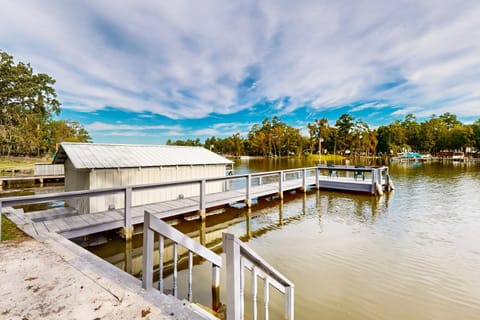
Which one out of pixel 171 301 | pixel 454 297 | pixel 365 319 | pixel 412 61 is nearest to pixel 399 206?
pixel 454 297

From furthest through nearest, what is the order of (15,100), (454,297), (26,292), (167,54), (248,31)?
1. (15,100)
2. (167,54)
3. (248,31)
4. (454,297)
5. (26,292)

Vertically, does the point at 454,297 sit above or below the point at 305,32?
below

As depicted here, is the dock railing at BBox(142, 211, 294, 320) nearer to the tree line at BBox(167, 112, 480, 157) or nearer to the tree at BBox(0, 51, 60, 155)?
the tree at BBox(0, 51, 60, 155)

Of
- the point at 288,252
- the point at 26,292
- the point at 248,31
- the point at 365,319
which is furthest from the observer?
the point at 248,31

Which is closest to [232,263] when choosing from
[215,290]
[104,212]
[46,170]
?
[215,290]

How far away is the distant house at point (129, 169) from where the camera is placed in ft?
23.2

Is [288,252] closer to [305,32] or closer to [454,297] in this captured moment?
→ [454,297]

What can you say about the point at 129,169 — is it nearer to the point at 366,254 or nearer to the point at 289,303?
the point at 289,303

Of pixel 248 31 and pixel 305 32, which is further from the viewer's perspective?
pixel 248 31

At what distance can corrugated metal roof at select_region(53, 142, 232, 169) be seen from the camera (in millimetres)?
7305

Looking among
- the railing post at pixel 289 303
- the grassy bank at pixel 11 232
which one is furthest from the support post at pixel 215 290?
the grassy bank at pixel 11 232

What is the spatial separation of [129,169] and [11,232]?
13.2 ft

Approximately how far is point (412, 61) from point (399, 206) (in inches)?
659

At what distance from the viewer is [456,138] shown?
5419 centimetres
